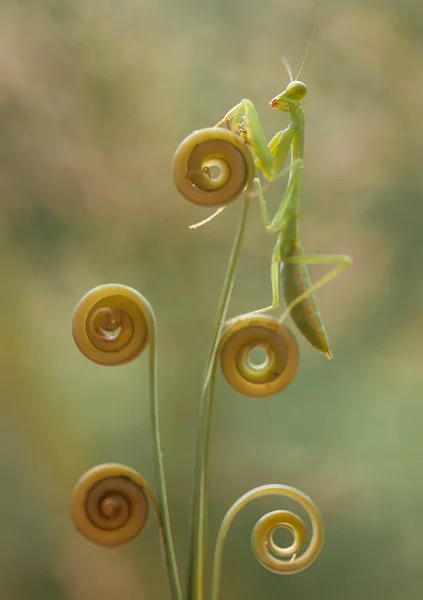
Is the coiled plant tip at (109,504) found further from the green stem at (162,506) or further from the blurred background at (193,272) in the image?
the blurred background at (193,272)

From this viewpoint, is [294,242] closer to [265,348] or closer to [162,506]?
[265,348]

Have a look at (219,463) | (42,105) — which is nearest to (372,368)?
(219,463)

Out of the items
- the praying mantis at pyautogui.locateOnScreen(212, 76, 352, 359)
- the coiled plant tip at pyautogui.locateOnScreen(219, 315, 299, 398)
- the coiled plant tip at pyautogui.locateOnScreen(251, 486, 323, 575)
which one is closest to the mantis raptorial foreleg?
the praying mantis at pyautogui.locateOnScreen(212, 76, 352, 359)

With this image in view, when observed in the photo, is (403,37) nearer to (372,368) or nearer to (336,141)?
(336,141)

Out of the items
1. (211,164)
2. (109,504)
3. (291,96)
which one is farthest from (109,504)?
(291,96)

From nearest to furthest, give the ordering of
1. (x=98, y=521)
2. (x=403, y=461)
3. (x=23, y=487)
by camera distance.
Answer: (x=98, y=521) < (x=23, y=487) < (x=403, y=461)

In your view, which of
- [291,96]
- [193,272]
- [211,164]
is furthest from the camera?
[193,272]
